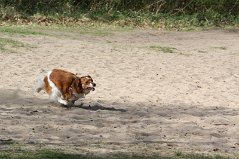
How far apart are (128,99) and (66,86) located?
1.60 meters

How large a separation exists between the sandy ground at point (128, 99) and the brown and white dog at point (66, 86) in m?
0.17

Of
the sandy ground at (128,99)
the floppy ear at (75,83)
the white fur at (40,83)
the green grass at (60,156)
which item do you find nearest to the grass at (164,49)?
the sandy ground at (128,99)

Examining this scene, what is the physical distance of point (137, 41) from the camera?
19312 mm

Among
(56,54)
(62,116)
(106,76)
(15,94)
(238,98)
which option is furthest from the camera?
(56,54)

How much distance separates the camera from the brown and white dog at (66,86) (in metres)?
9.40

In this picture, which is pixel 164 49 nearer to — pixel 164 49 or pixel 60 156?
pixel 164 49

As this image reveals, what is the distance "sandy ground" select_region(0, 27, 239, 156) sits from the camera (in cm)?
775

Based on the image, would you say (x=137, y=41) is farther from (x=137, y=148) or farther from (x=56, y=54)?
(x=137, y=148)

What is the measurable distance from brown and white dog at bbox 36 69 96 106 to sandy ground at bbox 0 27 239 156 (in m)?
0.17

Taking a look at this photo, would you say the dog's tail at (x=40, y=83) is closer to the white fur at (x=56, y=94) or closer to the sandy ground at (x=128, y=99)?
the sandy ground at (x=128, y=99)

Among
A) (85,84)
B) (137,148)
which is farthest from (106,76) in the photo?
(137,148)

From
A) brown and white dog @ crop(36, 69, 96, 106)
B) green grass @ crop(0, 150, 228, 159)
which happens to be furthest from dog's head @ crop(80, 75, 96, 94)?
green grass @ crop(0, 150, 228, 159)

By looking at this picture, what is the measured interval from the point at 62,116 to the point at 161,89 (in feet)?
10.6

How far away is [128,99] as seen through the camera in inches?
427
